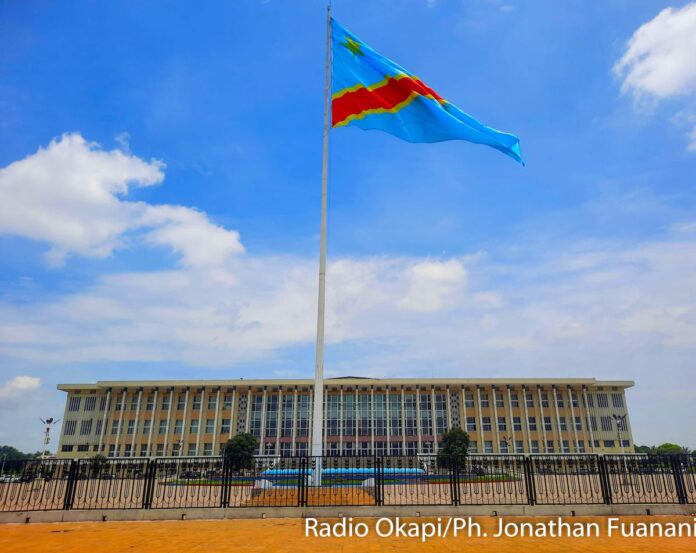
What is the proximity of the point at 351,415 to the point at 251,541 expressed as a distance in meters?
54.5

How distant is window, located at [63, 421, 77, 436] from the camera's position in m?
60.2

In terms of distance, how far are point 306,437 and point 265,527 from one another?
53085 millimetres

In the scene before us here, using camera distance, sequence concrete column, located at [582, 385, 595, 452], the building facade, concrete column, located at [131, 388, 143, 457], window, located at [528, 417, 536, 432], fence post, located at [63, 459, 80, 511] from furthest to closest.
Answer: window, located at [528, 417, 536, 432] → concrete column, located at [131, 388, 143, 457] → the building facade → concrete column, located at [582, 385, 595, 452] → fence post, located at [63, 459, 80, 511]

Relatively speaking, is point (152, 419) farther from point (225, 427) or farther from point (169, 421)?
point (225, 427)

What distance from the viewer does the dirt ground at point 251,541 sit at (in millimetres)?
7504

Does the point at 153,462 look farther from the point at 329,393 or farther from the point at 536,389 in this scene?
the point at 536,389

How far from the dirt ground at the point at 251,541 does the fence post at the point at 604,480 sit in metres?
2.35

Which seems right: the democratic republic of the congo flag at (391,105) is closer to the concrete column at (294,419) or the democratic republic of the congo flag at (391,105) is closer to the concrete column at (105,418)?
the concrete column at (294,419)

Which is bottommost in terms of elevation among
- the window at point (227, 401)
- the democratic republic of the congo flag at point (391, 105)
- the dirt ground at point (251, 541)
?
the dirt ground at point (251, 541)

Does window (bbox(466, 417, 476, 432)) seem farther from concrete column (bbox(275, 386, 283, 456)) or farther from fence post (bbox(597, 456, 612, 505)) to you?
fence post (bbox(597, 456, 612, 505))

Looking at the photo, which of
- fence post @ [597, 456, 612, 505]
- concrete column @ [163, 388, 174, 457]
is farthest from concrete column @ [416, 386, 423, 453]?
fence post @ [597, 456, 612, 505]

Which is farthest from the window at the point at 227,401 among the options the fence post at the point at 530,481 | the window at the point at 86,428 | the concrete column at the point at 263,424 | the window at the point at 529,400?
the fence post at the point at 530,481

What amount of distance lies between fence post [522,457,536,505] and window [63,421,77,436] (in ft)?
215

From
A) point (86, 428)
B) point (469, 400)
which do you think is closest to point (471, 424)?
point (469, 400)
